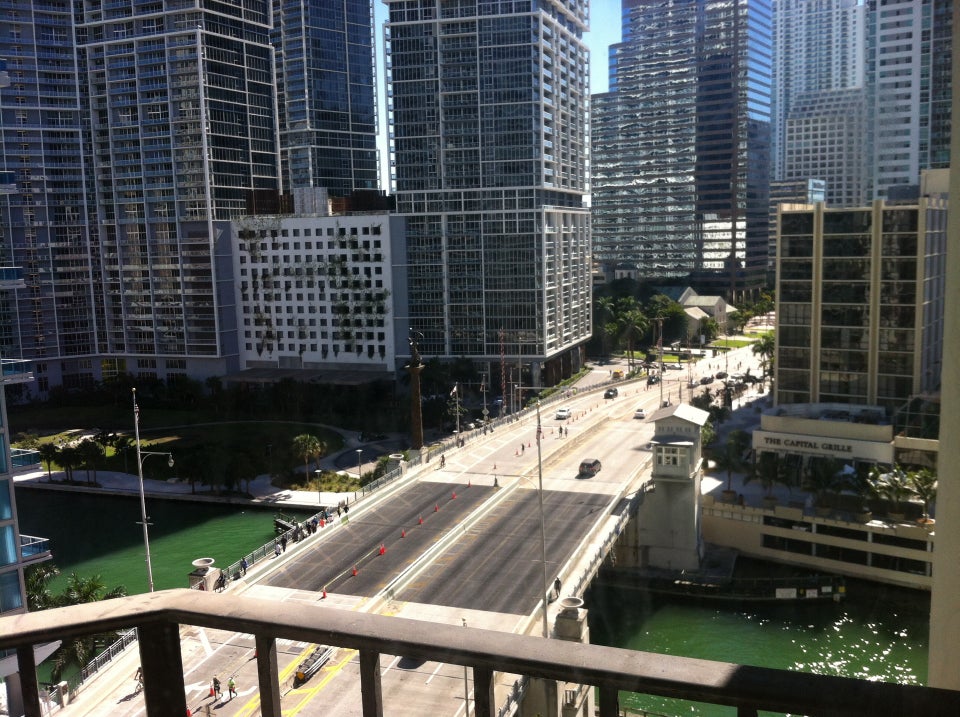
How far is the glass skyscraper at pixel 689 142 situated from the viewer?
83.4 metres

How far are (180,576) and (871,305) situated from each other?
2706cm

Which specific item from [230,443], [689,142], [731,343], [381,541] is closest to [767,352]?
[731,343]

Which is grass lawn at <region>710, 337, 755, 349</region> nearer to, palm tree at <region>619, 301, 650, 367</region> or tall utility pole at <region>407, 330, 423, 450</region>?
palm tree at <region>619, 301, 650, 367</region>

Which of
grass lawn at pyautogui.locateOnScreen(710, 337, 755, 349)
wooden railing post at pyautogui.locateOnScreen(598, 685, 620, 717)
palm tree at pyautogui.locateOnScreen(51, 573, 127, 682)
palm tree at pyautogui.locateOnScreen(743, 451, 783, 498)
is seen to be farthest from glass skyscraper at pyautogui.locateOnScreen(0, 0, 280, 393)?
wooden railing post at pyautogui.locateOnScreen(598, 685, 620, 717)

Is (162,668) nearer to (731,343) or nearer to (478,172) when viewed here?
(478,172)

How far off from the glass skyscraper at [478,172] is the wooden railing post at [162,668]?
49.3 meters

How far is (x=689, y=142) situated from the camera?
86500 millimetres

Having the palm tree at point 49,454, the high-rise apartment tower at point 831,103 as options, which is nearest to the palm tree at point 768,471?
the high-rise apartment tower at point 831,103

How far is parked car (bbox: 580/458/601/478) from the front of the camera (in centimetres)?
3331

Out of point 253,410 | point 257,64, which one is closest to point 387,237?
point 253,410

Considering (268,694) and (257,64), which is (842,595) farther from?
(257,64)

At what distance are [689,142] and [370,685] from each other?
89577 millimetres

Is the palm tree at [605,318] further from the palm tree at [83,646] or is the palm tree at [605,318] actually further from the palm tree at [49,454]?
the palm tree at [83,646]

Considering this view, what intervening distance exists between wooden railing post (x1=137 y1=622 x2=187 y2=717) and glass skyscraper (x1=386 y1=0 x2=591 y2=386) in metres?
49.3
